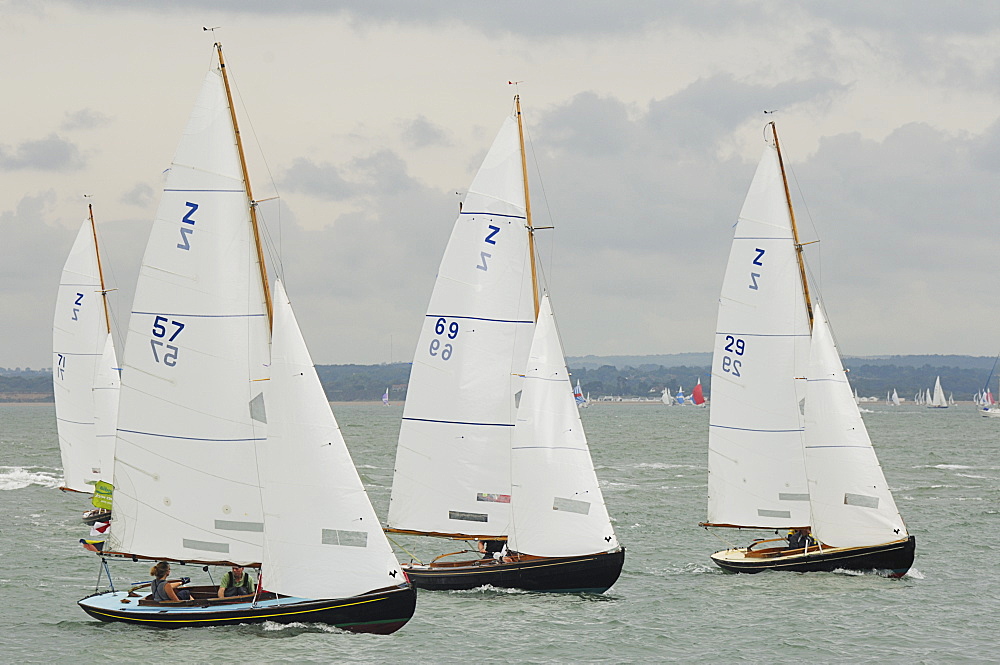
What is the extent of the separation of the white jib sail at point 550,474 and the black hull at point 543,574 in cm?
23

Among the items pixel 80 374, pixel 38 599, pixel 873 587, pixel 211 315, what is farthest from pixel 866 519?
pixel 80 374

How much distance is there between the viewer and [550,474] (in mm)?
28141

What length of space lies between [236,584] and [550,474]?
24.6 ft

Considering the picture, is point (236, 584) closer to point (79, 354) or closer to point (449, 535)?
point (449, 535)

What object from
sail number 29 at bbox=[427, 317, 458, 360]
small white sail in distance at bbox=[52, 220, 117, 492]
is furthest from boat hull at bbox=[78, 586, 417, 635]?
small white sail in distance at bbox=[52, 220, 117, 492]

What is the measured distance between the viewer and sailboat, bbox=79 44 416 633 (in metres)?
23.8

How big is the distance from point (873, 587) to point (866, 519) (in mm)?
1694

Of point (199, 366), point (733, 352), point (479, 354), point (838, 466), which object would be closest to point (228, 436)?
point (199, 366)

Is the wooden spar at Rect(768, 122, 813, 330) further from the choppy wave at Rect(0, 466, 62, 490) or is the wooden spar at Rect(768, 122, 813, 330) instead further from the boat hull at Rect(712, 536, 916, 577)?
the choppy wave at Rect(0, 466, 62, 490)

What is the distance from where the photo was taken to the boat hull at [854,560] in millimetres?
30922

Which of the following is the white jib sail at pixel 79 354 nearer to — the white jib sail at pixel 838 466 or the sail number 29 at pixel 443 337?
the sail number 29 at pixel 443 337

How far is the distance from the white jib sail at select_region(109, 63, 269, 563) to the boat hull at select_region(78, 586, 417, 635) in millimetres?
1223

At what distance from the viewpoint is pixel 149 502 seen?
24766 millimetres

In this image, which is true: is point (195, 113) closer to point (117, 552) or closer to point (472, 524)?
point (117, 552)
